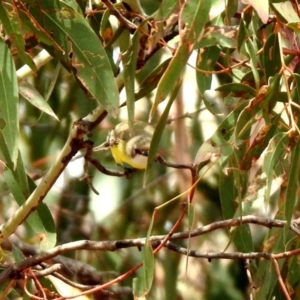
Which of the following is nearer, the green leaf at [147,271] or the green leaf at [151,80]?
the green leaf at [147,271]

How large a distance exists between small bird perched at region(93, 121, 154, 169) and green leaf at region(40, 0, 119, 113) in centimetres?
25

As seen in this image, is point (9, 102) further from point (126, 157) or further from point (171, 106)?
point (126, 157)

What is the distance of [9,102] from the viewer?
104cm

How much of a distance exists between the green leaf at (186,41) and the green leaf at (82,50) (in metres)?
0.10

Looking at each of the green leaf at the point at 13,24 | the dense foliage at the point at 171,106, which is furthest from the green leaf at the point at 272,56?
the green leaf at the point at 13,24

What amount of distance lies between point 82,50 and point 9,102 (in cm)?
13

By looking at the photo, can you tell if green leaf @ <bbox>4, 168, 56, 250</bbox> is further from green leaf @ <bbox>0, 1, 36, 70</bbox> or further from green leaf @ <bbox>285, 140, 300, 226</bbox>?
green leaf @ <bbox>285, 140, 300, 226</bbox>

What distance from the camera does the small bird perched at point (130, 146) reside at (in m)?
1.36

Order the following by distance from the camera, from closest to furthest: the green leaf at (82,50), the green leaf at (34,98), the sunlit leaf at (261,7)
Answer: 1. the sunlit leaf at (261,7)
2. the green leaf at (82,50)
3. the green leaf at (34,98)

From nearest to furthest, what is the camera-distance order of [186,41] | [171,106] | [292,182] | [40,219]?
[186,41]
[292,182]
[171,106]
[40,219]

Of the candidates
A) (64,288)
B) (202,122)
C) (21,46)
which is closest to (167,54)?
(202,122)

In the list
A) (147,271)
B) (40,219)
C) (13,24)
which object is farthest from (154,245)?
(13,24)

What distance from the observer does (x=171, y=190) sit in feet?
8.39

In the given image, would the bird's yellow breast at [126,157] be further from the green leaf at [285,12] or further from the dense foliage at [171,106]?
the green leaf at [285,12]
